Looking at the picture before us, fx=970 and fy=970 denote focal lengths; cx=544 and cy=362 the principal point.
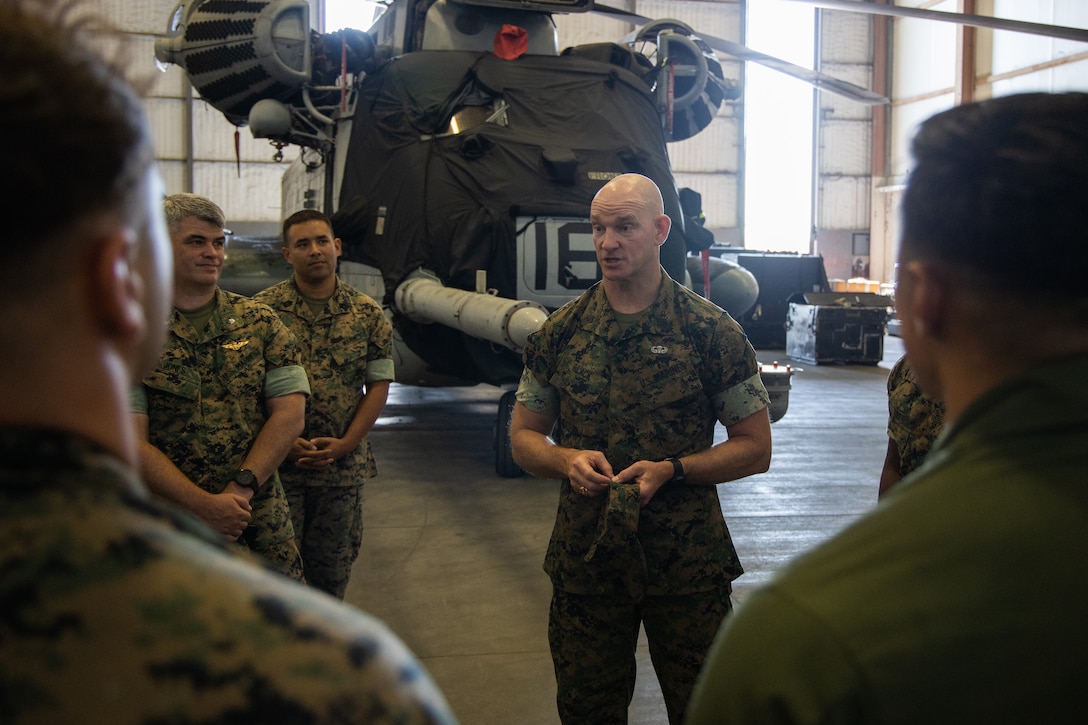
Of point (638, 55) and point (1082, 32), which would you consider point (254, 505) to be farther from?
point (638, 55)

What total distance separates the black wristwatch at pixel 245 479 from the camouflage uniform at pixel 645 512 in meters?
0.86

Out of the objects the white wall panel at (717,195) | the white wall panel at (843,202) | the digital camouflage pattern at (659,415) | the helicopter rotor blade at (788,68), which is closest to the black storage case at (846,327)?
the helicopter rotor blade at (788,68)

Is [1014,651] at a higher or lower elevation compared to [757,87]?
lower

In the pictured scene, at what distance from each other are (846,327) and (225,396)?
1226cm

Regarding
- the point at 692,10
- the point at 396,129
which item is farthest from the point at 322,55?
the point at 692,10

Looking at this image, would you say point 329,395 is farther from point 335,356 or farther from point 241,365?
point 241,365

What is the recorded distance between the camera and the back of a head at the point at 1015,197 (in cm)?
88

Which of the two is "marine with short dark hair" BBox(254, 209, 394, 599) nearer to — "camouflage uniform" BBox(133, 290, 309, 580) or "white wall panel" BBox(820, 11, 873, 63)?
"camouflage uniform" BBox(133, 290, 309, 580)

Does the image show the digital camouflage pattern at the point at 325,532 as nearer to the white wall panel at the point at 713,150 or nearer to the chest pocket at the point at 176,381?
the chest pocket at the point at 176,381

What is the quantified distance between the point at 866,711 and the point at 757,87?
74.5 feet

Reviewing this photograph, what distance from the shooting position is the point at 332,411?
3627mm

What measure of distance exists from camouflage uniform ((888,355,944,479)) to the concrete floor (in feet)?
4.05

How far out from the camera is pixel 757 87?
22.0 meters

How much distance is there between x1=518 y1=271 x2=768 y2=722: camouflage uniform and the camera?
260cm
